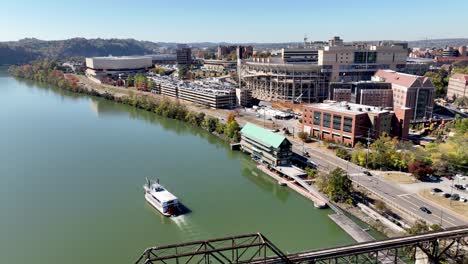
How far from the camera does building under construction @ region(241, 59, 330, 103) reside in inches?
1116

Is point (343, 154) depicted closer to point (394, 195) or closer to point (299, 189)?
point (299, 189)

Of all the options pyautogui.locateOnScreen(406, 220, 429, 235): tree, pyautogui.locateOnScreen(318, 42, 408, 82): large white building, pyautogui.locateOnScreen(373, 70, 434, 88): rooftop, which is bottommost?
pyautogui.locateOnScreen(406, 220, 429, 235): tree

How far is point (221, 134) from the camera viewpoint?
20.0m

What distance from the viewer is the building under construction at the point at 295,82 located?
2834 centimetres

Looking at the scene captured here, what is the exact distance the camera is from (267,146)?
14.7 metres

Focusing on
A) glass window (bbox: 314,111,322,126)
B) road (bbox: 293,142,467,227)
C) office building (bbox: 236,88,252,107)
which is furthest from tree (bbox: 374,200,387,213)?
office building (bbox: 236,88,252,107)

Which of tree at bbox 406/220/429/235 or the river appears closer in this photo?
tree at bbox 406/220/429/235

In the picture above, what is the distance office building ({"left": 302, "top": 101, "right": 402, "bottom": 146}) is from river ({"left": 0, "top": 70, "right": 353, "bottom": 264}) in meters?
4.64

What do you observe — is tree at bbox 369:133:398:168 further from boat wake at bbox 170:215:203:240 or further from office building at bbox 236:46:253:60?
office building at bbox 236:46:253:60

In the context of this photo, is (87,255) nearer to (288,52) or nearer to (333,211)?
(333,211)

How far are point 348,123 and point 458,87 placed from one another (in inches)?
715

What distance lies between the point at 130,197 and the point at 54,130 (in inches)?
500

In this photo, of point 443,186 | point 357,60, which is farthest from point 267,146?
point 357,60

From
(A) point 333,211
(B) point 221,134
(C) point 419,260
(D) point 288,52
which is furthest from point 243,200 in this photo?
(D) point 288,52
